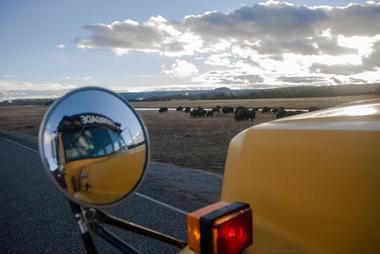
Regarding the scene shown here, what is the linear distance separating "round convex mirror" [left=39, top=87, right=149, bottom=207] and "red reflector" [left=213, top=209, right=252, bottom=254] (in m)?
0.36

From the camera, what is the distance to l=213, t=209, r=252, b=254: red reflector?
52.4 inches

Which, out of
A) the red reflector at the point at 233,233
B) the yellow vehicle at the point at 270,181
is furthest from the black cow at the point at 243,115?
the red reflector at the point at 233,233

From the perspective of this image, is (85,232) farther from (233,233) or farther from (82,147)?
(233,233)

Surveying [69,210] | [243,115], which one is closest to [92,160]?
[69,210]

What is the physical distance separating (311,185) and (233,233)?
0.29 meters

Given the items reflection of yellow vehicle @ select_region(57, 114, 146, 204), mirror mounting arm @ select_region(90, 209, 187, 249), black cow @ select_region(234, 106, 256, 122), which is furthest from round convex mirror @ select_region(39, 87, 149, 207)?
black cow @ select_region(234, 106, 256, 122)

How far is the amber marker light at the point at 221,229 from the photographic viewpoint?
1329 millimetres

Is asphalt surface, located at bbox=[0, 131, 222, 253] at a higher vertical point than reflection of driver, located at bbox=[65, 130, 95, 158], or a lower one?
lower

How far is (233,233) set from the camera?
1371mm

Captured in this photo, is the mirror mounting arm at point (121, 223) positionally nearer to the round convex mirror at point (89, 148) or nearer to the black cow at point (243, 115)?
the round convex mirror at point (89, 148)

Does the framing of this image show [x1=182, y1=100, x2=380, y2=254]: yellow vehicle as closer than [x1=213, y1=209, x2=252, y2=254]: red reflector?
Yes

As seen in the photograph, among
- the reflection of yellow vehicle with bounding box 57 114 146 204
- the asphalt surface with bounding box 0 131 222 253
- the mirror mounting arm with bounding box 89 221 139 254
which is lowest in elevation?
the asphalt surface with bounding box 0 131 222 253

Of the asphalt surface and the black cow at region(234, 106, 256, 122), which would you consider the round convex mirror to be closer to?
the asphalt surface

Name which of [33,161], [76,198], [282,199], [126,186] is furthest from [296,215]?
[33,161]
